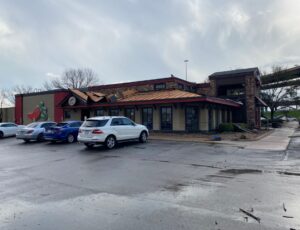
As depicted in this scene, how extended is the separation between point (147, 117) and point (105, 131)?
982 cm

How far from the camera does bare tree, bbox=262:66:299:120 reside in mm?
38534

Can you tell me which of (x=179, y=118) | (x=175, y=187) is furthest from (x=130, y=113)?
(x=175, y=187)

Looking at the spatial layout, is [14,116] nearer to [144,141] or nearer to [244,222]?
[144,141]

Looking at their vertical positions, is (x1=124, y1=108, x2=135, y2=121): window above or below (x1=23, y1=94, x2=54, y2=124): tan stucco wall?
below

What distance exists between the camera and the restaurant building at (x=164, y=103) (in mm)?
20672

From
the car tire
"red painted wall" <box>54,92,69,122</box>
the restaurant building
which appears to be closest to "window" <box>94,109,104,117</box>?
the restaurant building

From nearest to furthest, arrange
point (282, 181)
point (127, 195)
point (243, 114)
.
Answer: point (127, 195), point (282, 181), point (243, 114)

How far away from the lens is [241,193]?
227 inches

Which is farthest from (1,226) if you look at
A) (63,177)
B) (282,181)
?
(282,181)

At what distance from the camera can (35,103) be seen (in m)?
32.0

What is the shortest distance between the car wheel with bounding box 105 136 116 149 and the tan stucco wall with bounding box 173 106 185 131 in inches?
326

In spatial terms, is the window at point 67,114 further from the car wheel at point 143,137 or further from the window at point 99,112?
the car wheel at point 143,137

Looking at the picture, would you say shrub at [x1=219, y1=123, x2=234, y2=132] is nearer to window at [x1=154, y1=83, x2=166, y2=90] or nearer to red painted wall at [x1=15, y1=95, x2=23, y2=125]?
window at [x1=154, y1=83, x2=166, y2=90]

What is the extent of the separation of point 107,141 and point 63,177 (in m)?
5.82
